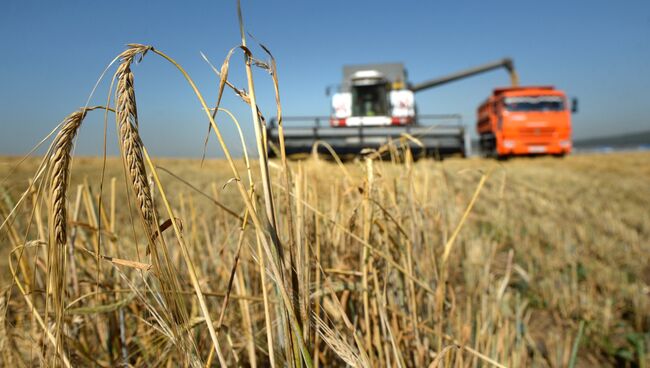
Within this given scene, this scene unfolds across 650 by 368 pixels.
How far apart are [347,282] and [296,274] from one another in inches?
19.6

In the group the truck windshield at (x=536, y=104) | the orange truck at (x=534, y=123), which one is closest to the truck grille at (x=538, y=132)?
the orange truck at (x=534, y=123)

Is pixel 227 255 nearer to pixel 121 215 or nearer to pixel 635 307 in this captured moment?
pixel 635 307

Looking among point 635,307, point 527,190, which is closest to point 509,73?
point 527,190

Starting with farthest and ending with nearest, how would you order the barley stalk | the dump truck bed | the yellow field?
the dump truck bed < the yellow field < the barley stalk

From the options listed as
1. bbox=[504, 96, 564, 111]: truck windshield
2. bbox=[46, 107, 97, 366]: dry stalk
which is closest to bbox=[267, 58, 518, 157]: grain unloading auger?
bbox=[504, 96, 564, 111]: truck windshield

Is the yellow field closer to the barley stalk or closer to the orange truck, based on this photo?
the barley stalk

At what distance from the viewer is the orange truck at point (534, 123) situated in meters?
11.1

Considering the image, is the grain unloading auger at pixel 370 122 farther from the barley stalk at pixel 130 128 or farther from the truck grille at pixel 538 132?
the barley stalk at pixel 130 128

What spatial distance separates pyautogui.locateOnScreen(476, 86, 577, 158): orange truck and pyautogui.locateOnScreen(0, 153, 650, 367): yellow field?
26.3 feet

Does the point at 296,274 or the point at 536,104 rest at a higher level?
the point at 536,104

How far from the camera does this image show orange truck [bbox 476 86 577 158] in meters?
11.1

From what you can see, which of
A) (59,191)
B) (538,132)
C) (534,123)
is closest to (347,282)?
(59,191)

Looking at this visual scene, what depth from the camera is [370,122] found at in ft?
35.9

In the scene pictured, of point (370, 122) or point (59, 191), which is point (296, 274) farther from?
point (370, 122)
